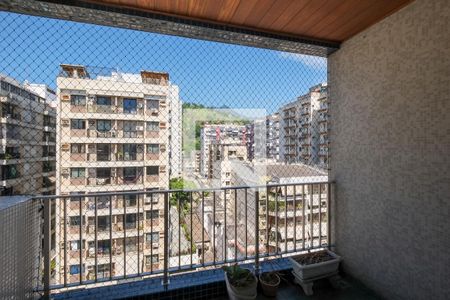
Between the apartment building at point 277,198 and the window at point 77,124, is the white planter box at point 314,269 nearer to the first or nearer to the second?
the apartment building at point 277,198

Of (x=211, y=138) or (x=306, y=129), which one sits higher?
(x=306, y=129)

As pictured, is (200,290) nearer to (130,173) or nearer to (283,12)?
(283,12)

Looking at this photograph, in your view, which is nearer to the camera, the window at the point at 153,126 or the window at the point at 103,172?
the window at the point at 153,126

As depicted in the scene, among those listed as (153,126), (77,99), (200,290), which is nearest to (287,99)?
(200,290)

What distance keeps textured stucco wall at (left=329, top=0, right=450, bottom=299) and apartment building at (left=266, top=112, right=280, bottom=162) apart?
87 centimetres

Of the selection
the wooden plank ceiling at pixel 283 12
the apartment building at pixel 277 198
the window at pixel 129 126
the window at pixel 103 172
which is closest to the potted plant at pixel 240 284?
the apartment building at pixel 277 198

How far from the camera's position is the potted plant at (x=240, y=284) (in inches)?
65.9

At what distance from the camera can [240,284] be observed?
1700mm

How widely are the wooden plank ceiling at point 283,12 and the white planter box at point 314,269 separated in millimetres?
2191

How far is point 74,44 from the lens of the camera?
6.40 ft

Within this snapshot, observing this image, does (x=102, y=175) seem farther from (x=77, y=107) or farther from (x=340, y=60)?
(x=340, y=60)

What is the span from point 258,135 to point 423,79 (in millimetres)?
1915

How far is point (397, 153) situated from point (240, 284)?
5.36ft

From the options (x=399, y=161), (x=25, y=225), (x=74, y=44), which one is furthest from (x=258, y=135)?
(x=25, y=225)
